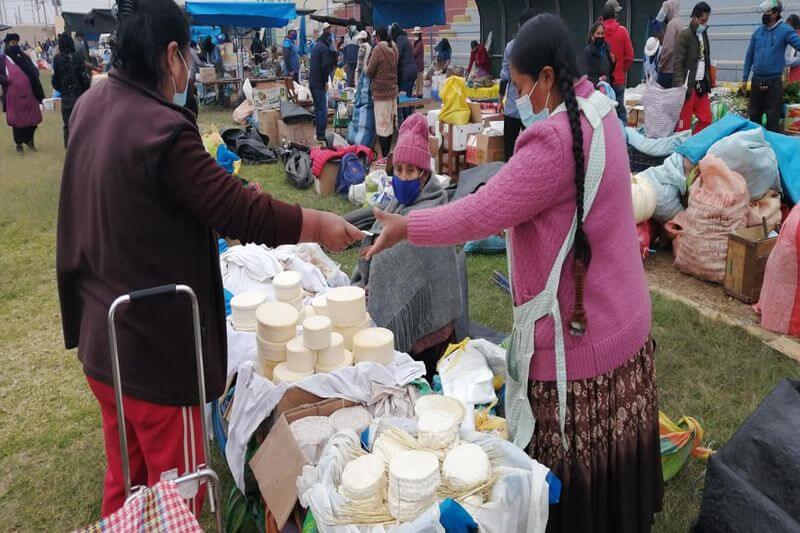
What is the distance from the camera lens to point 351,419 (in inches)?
99.5

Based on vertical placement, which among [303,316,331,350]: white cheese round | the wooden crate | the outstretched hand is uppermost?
the outstretched hand

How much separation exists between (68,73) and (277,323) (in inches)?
400

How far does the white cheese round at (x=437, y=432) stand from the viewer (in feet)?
6.80

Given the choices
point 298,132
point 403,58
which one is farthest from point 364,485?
point 403,58

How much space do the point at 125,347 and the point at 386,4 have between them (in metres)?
17.5

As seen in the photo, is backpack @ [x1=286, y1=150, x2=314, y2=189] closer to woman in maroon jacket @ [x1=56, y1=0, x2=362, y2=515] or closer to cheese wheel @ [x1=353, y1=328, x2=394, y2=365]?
cheese wheel @ [x1=353, y1=328, x2=394, y2=365]

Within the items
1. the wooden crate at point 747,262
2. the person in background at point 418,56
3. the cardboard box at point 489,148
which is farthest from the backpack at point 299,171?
the person in background at point 418,56

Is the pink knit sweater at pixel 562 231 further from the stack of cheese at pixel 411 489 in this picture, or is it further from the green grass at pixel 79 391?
the green grass at pixel 79 391

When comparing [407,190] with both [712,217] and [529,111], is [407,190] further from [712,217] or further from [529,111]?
[712,217]

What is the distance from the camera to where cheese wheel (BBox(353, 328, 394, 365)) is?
2842 millimetres

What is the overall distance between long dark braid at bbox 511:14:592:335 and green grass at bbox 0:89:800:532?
1573 millimetres

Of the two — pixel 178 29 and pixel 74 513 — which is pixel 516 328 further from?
pixel 74 513

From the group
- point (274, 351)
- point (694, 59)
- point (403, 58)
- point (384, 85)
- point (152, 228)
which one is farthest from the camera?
point (403, 58)

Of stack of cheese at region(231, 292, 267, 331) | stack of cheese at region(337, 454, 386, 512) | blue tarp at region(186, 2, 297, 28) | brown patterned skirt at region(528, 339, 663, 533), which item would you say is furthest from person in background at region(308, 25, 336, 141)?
stack of cheese at region(337, 454, 386, 512)
